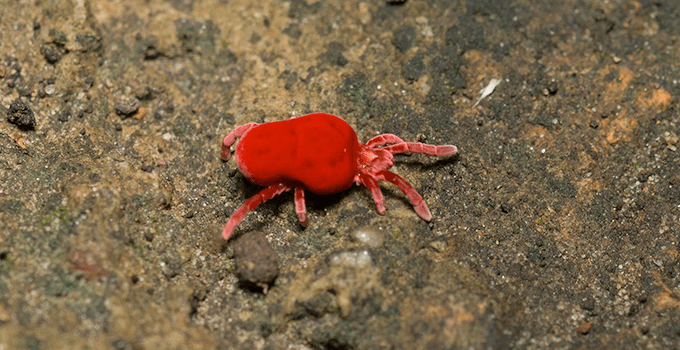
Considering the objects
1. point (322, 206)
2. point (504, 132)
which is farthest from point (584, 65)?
point (322, 206)

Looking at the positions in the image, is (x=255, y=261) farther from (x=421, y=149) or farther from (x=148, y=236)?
(x=421, y=149)

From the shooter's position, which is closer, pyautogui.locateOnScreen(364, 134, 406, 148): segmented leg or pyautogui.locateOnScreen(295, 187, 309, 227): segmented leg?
pyautogui.locateOnScreen(295, 187, 309, 227): segmented leg

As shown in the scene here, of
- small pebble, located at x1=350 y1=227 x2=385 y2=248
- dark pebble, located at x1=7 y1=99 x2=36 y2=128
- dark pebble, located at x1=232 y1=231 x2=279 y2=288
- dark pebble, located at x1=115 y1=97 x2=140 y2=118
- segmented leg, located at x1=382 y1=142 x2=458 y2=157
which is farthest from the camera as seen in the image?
dark pebble, located at x1=115 y1=97 x2=140 y2=118

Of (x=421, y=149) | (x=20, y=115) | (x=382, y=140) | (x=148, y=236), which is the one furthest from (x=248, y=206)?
(x=20, y=115)

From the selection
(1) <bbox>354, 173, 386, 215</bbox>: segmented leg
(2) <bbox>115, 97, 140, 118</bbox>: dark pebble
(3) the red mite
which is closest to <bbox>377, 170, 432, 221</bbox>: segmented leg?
(3) the red mite

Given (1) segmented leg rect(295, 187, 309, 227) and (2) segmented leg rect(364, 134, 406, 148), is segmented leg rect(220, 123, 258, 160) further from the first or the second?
(2) segmented leg rect(364, 134, 406, 148)

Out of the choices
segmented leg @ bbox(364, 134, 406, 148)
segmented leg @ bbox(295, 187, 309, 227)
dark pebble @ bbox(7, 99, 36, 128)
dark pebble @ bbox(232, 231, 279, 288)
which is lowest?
dark pebble @ bbox(232, 231, 279, 288)

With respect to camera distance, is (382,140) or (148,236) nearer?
(148,236)
